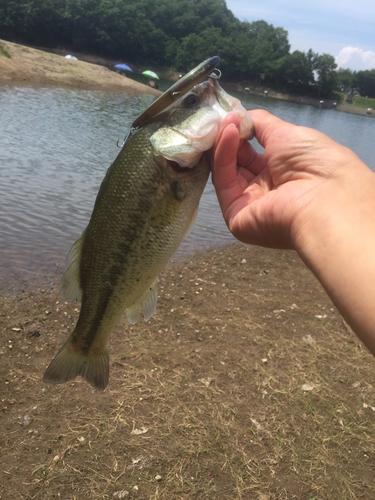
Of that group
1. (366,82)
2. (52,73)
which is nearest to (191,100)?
(52,73)

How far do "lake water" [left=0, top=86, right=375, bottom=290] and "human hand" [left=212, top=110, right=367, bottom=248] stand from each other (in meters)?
4.86

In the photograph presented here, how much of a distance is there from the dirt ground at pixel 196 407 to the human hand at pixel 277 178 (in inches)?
92.1

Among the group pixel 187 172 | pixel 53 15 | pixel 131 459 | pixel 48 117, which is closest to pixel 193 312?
pixel 131 459

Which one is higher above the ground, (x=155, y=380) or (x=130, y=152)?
(x=130, y=152)

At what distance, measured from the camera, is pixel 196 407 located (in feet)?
13.4

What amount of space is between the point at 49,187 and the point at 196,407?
8.72 metres

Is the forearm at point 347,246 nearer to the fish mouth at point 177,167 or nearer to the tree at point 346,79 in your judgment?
the fish mouth at point 177,167

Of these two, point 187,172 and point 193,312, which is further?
point 193,312

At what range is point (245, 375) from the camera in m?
4.57

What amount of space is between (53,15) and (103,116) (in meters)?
70.6

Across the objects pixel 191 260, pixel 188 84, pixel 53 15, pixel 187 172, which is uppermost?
pixel 53 15

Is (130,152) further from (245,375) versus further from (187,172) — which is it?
(245,375)

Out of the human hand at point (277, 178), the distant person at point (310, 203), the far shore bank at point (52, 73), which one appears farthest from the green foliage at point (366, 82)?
the distant person at point (310, 203)

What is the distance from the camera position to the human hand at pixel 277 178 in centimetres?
203
